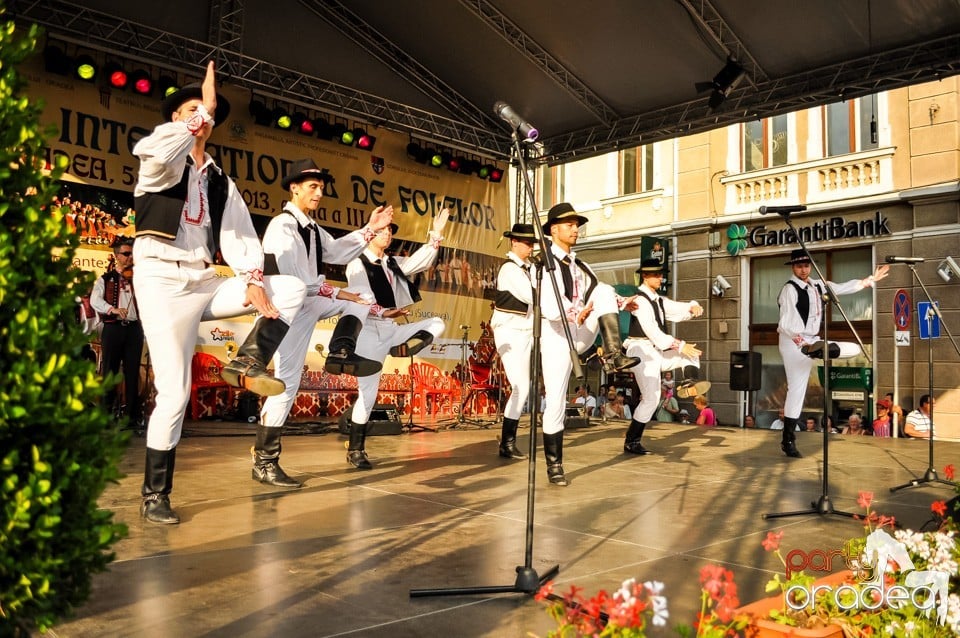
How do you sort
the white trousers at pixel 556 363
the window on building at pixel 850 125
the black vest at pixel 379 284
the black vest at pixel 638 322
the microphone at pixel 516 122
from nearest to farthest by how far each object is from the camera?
the microphone at pixel 516 122 → the white trousers at pixel 556 363 → the black vest at pixel 379 284 → the black vest at pixel 638 322 → the window on building at pixel 850 125

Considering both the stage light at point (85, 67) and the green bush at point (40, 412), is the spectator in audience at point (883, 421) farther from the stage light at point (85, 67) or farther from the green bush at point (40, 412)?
the green bush at point (40, 412)

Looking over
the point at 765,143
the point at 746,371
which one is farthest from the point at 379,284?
the point at 765,143

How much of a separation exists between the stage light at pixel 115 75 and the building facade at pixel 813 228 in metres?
9.78

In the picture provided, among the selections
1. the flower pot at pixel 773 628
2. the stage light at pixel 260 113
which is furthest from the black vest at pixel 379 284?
the flower pot at pixel 773 628

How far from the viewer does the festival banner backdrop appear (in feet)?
30.2

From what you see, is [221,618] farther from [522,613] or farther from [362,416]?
[362,416]

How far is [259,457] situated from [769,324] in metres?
14.2

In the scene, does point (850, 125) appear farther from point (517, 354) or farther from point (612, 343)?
point (612, 343)

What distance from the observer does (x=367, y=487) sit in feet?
17.4

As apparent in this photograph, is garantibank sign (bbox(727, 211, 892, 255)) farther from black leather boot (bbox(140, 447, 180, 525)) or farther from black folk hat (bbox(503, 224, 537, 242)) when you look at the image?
black leather boot (bbox(140, 447, 180, 525))

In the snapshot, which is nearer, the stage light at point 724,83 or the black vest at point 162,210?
the black vest at point 162,210

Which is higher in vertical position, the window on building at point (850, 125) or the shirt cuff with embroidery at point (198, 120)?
the window on building at point (850, 125)

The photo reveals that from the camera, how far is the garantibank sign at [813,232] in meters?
15.2

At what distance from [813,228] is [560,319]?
12.0 m
